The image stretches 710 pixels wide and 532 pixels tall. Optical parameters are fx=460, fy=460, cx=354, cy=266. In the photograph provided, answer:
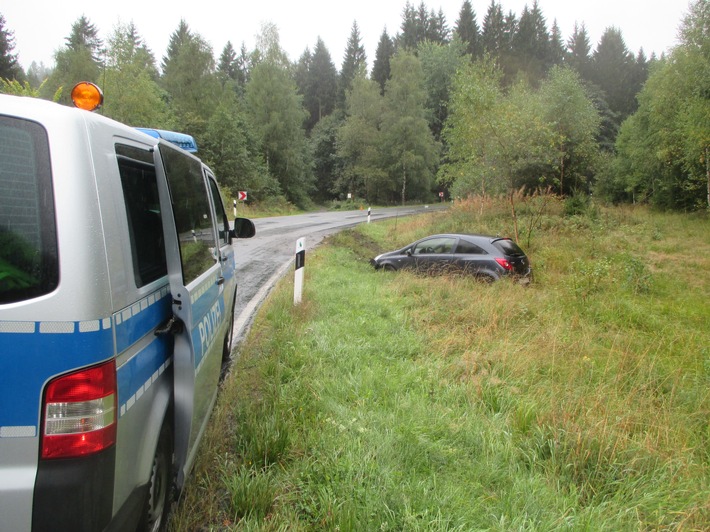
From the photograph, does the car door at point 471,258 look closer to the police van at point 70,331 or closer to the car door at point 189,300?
the car door at point 189,300

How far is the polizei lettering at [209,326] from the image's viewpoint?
269 cm

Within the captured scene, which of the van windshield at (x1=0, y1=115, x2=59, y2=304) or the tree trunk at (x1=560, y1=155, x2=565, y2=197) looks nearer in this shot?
the van windshield at (x1=0, y1=115, x2=59, y2=304)

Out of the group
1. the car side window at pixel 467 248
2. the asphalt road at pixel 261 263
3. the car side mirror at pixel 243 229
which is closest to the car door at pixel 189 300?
the car side mirror at pixel 243 229

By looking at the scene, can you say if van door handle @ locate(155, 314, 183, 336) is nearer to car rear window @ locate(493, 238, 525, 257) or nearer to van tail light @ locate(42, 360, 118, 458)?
van tail light @ locate(42, 360, 118, 458)

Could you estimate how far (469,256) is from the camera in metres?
9.55

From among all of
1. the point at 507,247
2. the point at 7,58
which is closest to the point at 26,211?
the point at 507,247

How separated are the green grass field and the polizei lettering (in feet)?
2.28

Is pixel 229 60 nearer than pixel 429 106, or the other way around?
→ pixel 429 106

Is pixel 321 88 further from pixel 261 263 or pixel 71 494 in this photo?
pixel 71 494

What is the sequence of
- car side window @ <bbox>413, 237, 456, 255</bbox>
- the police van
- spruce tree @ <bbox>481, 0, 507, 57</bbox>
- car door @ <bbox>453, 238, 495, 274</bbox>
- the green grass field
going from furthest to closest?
1. spruce tree @ <bbox>481, 0, 507, 57</bbox>
2. car side window @ <bbox>413, 237, 456, 255</bbox>
3. car door @ <bbox>453, 238, 495, 274</bbox>
4. the green grass field
5. the police van

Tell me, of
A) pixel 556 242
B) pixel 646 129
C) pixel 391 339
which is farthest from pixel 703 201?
pixel 391 339

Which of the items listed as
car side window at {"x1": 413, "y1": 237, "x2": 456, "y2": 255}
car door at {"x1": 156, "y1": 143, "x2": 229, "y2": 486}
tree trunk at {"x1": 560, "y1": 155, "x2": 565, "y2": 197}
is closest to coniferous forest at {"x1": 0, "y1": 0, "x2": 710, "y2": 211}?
tree trunk at {"x1": 560, "y1": 155, "x2": 565, "y2": 197}

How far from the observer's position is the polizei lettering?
8.81 feet

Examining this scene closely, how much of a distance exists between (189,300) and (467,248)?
8099 millimetres
